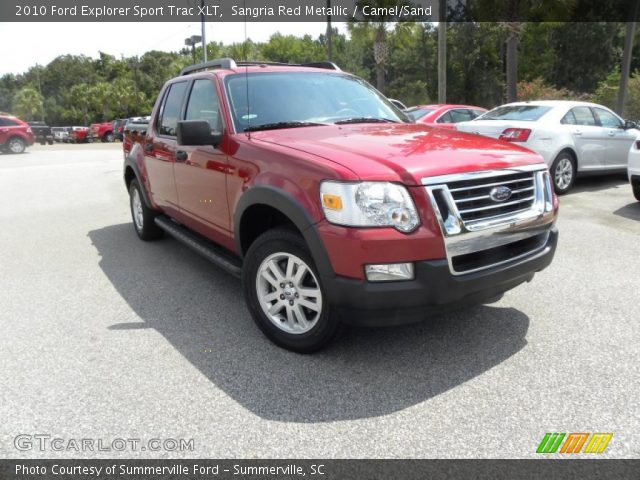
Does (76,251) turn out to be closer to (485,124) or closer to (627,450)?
(627,450)

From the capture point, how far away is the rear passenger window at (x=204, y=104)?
4230mm

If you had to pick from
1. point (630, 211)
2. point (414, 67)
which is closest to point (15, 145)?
point (630, 211)

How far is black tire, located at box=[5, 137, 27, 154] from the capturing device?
2562cm

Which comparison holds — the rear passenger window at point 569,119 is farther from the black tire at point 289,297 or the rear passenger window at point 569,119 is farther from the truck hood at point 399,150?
the black tire at point 289,297

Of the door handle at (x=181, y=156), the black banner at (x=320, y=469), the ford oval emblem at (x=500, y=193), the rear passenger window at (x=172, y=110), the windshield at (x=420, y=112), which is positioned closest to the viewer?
the black banner at (x=320, y=469)

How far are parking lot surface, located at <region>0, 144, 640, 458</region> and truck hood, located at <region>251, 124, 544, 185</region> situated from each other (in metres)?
1.18

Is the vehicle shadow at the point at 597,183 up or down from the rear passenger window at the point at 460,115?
down

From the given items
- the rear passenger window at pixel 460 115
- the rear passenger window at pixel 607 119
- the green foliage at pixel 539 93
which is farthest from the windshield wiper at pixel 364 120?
the green foliage at pixel 539 93

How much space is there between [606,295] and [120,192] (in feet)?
30.8

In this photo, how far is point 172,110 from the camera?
17.4 feet

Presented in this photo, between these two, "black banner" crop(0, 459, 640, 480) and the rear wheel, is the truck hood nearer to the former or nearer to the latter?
"black banner" crop(0, 459, 640, 480)

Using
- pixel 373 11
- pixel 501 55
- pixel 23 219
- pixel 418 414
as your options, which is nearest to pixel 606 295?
pixel 418 414

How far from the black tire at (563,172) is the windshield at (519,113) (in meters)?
0.79

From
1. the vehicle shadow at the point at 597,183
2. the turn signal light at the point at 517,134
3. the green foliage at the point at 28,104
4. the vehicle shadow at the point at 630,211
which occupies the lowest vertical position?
the vehicle shadow at the point at 630,211
